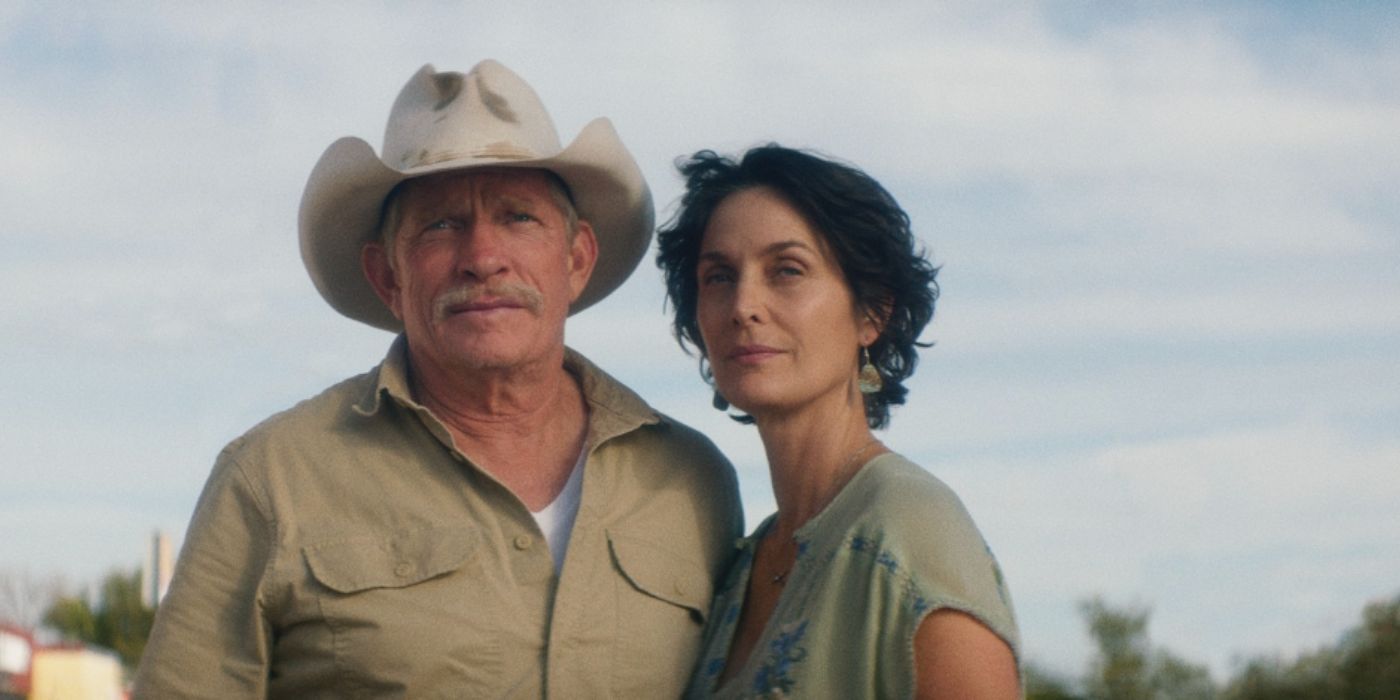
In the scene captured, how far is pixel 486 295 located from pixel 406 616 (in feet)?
2.68

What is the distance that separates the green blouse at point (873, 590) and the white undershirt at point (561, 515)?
60 cm

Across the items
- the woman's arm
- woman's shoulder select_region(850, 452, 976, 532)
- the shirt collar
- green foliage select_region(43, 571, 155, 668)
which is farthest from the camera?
green foliage select_region(43, 571, 155, 668)

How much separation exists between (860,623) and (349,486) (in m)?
1.39

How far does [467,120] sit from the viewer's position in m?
4.66

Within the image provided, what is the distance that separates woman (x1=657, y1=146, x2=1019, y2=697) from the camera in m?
3.71

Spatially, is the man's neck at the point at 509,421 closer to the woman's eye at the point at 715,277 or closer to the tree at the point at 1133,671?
the woman's eye at the point at 715,277

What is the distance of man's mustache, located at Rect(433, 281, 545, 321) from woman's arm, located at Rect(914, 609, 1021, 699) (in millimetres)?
1431

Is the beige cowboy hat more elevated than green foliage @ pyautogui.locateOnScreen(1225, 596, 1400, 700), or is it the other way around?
the beige cowboy hat

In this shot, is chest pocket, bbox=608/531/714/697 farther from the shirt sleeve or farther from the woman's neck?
the shirt sleeve

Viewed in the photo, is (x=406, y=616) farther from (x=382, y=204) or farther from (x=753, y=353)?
(x=382, y=204)

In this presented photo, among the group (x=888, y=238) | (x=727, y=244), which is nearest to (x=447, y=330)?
(x=727, y=244)

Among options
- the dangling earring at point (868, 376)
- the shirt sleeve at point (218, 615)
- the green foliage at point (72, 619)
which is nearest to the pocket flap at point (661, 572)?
the dangling earring at point (868, 376)

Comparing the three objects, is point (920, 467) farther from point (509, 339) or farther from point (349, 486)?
point (349, 486)

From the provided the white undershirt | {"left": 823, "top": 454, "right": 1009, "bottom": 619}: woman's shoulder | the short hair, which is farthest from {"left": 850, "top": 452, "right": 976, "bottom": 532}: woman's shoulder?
the short hair
